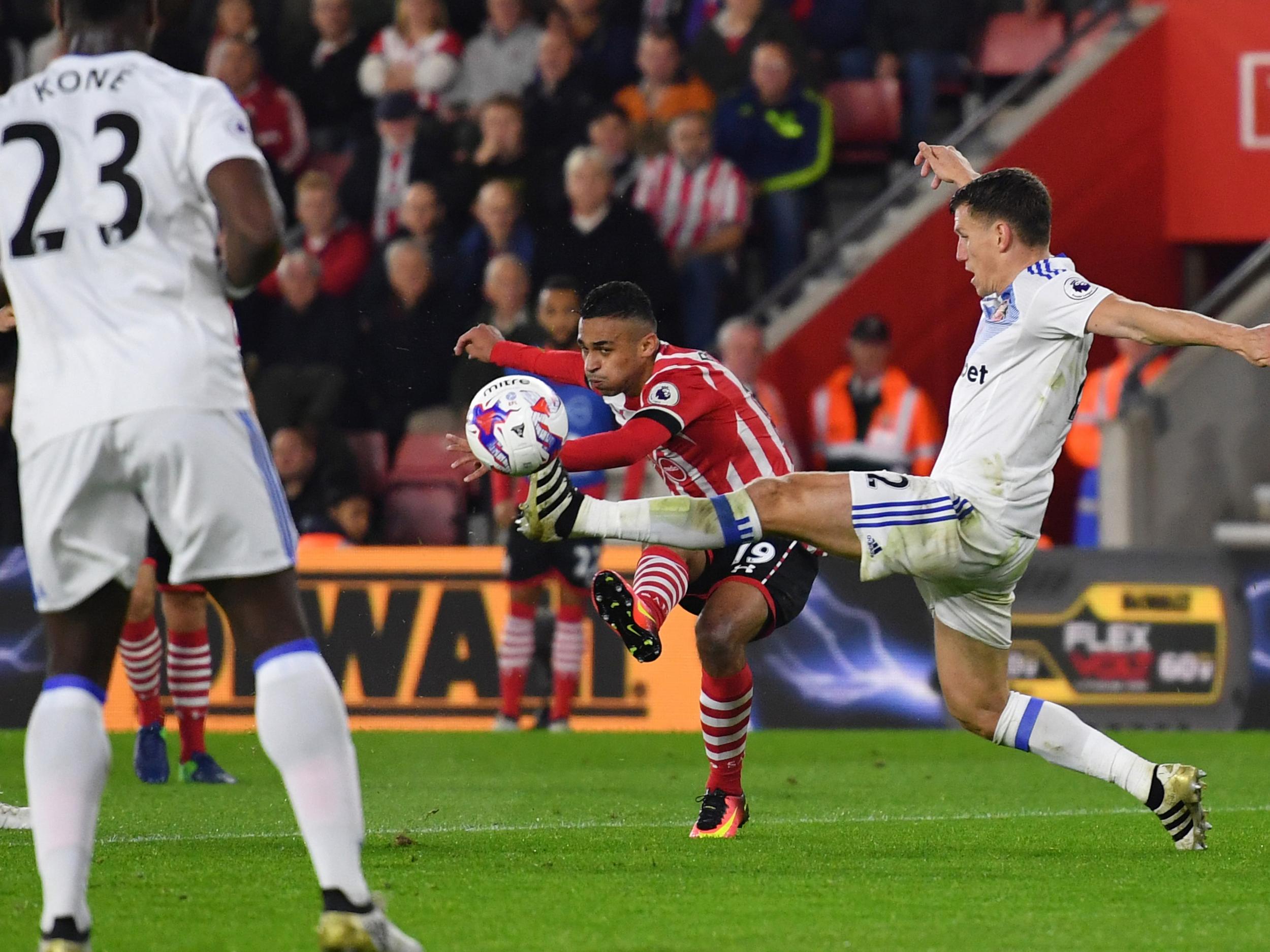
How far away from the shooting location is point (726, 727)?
7.03m

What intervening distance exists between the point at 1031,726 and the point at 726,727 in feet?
3.66

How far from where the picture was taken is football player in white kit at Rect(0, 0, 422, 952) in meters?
4.28

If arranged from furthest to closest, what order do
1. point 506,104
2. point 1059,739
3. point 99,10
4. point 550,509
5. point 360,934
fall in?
point 506,104 → point 1059,739 → point 550,509 → point 99,10 → point 360,934

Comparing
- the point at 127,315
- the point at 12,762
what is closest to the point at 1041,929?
the point at 127,315

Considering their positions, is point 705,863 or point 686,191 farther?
point 686,191

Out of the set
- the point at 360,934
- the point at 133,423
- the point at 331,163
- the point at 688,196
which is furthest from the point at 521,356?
the point at 331,163

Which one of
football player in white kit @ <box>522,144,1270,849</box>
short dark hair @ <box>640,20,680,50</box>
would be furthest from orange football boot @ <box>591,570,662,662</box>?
short dark hair @ <box>640,20,680,50</box>

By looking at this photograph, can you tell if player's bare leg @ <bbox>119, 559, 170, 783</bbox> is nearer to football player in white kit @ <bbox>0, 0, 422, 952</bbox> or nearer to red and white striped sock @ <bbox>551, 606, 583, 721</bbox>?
red and white striped sock @ <bbox>551, 606, 583, 721</bbox>

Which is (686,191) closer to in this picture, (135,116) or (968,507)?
(968,507)

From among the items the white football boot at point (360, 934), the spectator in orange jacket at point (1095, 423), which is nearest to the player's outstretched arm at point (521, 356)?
the white football boot at point (360, 934)

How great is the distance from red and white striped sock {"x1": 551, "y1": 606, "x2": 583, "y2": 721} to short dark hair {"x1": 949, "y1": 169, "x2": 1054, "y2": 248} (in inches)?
224

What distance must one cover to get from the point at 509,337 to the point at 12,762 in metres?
3.67

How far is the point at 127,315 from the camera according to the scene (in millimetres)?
4344

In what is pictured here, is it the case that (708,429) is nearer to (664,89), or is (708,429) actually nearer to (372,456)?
(372,456)
